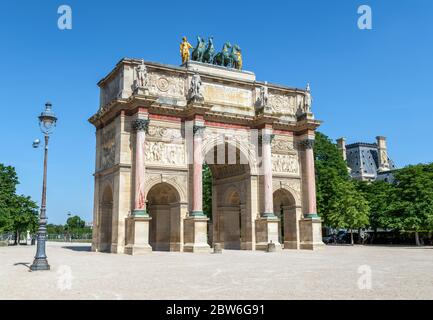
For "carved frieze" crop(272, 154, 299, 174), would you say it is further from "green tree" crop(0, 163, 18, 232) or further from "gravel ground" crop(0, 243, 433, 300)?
"green tree" crop(0, 163, 18, 232)

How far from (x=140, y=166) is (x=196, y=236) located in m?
6.28

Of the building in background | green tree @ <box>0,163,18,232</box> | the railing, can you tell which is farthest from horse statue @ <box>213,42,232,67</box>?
the building in background

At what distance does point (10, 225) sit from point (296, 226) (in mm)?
32585

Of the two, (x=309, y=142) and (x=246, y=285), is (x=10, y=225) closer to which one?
(x=309, y=142)

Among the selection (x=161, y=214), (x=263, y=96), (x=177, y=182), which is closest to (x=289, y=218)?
(x=263, y=96)

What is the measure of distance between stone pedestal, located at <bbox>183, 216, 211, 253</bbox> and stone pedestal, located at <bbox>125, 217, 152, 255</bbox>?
3.25 metres

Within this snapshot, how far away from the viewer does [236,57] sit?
39.3 m

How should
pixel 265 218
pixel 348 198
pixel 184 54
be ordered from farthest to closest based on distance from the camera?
pixel 348 198
pixel 184 54
pixel 265 218

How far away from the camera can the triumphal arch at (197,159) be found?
32.1m

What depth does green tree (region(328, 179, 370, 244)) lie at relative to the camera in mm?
46312

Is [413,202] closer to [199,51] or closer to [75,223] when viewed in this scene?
[199,51]

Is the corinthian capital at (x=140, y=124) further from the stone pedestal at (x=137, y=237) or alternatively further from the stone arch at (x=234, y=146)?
the stone pedestal at (x=137, y=237)

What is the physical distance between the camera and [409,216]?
43.5m
